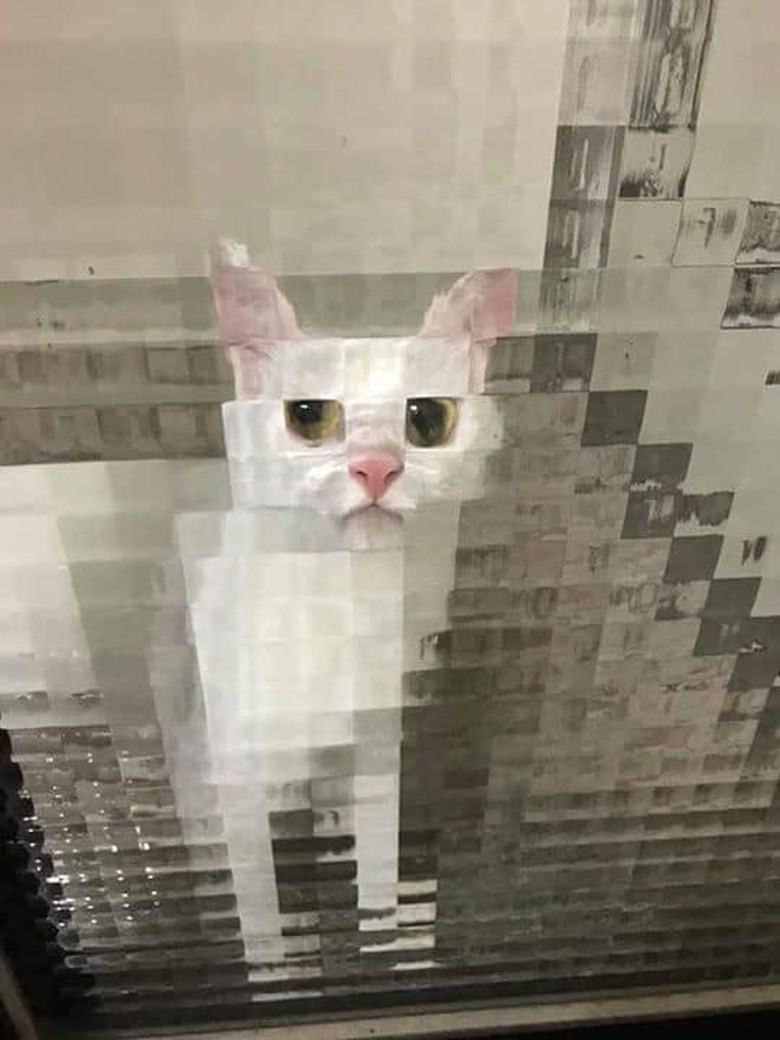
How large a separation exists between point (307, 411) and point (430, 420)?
0.05 metres

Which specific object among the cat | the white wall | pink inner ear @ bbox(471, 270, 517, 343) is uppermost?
the white wall

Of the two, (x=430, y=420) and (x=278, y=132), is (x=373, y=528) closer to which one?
(x=430, y=420)

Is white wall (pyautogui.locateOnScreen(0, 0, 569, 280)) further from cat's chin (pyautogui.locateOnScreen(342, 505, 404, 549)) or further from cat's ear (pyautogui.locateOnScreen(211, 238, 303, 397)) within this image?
cat's chin (pyautogui.locateOnScreen(342, 505, 404, 549))

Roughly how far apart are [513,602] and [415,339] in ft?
0.53

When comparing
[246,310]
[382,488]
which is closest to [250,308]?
[246,310]

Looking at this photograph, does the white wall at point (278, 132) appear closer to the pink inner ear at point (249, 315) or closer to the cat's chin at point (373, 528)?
the pink inner ear at point (249, 315)

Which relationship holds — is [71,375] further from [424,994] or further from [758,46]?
[424,994]

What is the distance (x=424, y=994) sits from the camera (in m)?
0.80

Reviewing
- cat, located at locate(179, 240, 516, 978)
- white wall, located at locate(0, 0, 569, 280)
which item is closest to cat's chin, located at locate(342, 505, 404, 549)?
cat, located at locate(179, 240, 516, 978)

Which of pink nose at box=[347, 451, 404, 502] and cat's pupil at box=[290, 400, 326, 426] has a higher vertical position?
cat's pupil at box=[290, 400, 326, 426]

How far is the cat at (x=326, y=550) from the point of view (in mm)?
457

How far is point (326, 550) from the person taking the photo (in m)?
0.53

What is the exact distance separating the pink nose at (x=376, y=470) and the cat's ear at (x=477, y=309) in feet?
0.21

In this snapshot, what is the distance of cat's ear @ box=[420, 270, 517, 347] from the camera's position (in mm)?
442
